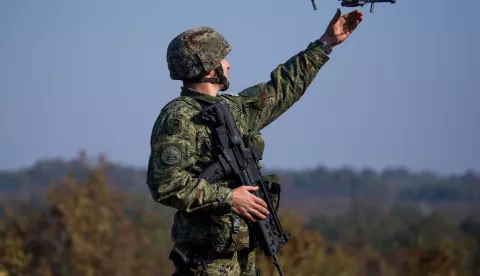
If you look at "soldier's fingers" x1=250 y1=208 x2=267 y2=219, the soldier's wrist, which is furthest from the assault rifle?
the soldier's wrist

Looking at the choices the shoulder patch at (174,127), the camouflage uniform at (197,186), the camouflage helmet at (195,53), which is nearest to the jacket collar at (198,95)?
the camouflage uniform at (197,186)

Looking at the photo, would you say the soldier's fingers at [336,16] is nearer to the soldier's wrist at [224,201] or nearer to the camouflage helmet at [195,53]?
the camouflage helmet at [195,53]

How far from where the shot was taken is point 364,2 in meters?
9.71

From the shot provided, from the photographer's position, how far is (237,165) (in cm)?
927

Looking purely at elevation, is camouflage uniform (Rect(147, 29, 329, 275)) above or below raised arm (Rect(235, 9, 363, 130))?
below

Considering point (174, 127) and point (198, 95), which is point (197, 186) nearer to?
point (174, 127)

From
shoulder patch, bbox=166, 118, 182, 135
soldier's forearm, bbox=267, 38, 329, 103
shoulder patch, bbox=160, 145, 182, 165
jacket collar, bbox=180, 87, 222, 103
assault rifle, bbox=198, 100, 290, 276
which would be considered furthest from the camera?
soldier's forearm, bbox=267, 38, 329, 103

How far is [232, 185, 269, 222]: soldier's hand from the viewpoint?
9.11m

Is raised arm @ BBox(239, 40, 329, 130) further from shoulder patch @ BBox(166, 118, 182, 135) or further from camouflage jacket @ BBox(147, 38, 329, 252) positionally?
shoulder patch @ BBox(166, 118, 182, 135)

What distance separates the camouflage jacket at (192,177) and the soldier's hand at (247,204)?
0.06 metres

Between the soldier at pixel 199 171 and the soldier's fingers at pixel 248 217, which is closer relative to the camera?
the soldier at pixel 199 171

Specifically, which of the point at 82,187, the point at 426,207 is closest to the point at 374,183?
the point at 426,207

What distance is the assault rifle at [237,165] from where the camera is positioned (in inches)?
363

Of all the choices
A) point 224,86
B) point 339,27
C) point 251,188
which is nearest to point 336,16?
point 339,27
